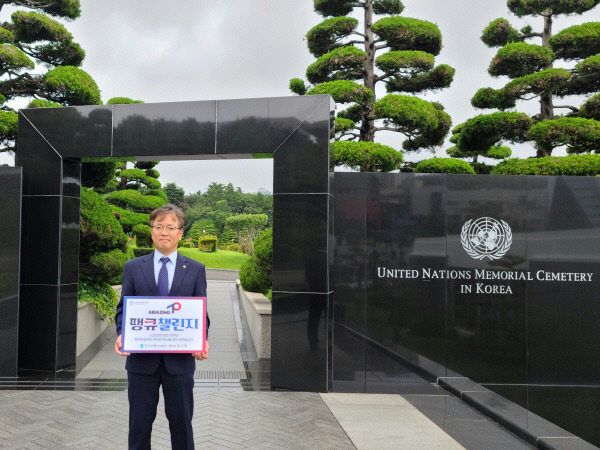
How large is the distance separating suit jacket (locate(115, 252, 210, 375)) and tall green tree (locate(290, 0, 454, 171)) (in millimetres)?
6658

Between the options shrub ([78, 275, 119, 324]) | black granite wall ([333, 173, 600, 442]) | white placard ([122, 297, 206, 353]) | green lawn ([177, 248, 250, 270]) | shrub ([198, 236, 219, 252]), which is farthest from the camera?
shrub ([198, 236, 219, 252])

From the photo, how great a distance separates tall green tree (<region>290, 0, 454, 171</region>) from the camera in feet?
35.7

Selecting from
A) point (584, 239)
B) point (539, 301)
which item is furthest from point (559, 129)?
point (539, 301)

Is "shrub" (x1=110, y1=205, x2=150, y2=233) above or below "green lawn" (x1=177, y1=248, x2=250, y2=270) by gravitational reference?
above

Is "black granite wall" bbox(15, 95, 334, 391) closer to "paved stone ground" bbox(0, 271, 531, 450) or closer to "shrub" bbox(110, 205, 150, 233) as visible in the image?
"paved stone ground" bbox(0, 271, 531, 450)

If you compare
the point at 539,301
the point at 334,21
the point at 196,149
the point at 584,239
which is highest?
the point at 334,21

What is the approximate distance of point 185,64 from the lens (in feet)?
106

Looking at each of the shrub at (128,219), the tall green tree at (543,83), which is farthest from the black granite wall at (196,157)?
the shrub at (128,219)

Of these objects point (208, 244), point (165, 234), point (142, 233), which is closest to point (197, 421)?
point (165, 234)

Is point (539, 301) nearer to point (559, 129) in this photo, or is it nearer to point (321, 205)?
point (321, 205)

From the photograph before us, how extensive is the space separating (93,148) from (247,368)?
381 centimetres

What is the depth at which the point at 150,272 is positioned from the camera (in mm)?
3562

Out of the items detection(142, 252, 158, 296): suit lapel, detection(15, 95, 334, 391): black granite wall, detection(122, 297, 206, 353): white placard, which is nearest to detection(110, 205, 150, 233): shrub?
detection(15, 95, 334, 391): black granite wall

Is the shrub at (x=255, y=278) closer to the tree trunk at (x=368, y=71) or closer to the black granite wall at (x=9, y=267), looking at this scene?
the black granite wall at (x=9, y=267)
